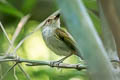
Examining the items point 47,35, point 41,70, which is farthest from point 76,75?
point 47,35

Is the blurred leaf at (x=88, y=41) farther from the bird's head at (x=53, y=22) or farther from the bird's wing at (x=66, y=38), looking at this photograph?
the bird's head at (x=53, y=22)

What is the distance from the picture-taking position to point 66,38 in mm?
1635

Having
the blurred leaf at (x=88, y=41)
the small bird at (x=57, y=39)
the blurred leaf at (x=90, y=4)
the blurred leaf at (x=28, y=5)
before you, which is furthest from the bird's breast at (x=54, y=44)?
the blurred leaf at (x=88, y=41)

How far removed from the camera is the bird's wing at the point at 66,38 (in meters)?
1.51

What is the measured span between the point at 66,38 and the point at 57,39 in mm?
142

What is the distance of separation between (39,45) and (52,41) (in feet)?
2.43

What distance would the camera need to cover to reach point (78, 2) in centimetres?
47

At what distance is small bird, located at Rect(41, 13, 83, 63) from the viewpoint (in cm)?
161

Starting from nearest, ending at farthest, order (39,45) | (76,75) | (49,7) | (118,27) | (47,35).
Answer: (118,27), (76,75), (47,35), (39,45), (49,7)

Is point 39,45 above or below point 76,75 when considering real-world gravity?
above

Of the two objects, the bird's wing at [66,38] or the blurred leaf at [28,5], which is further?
the blurred leaf at [28,5]

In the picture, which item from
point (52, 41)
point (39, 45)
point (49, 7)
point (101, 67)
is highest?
point (49, 7)

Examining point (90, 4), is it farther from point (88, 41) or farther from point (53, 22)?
point (88, 41)

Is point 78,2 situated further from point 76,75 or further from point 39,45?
point 39,45
